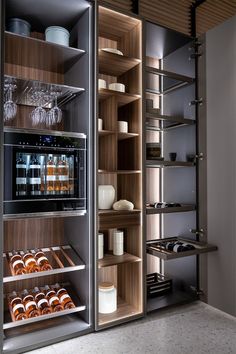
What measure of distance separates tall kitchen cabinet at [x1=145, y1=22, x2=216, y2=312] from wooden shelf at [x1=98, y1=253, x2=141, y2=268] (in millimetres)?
179

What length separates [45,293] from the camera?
2.21 meters

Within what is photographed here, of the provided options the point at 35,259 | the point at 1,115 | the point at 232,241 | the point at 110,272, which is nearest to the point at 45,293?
the point at 35,259

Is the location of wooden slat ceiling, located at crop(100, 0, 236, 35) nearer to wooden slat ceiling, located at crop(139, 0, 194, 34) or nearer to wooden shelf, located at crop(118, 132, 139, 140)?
wooden slat ceiling, located at crop(139, 0, 194, 34)

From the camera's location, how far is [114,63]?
7.56ft

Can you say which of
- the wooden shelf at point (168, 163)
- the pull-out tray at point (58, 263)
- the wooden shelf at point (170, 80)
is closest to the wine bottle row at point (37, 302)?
the pull-out tray at point (58, 263)

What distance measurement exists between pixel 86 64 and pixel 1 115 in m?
0.75

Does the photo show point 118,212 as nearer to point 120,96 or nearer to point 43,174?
point 43,174

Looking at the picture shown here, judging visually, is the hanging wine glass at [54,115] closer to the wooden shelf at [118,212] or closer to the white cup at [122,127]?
the white cup at [122,127]

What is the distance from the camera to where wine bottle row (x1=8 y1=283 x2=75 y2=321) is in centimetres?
194

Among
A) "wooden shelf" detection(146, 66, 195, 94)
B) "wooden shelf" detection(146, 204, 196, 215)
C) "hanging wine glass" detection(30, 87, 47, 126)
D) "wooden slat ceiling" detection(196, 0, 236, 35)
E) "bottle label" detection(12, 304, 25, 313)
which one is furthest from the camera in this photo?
"wooden slat ceiling" detection(196, 0, 236, 35)

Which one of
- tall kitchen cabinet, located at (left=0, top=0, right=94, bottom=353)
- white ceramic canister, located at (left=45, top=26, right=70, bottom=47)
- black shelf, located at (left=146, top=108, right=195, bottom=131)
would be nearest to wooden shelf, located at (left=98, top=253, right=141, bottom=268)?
tall kitchen cabinet, located at (left=0, top=0, right=94, bottom=353)

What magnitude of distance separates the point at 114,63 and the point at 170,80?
746mm

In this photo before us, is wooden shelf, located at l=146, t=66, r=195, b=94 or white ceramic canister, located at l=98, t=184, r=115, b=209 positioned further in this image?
wooden shelf, located at l=146, t=66, r=195, b=94

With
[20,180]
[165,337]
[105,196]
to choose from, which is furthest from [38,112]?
[165,337]
